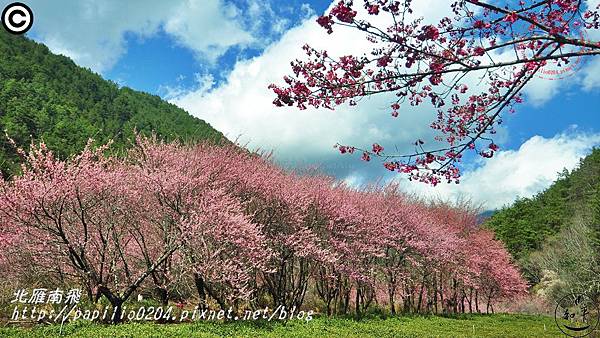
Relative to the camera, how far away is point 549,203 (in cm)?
6312

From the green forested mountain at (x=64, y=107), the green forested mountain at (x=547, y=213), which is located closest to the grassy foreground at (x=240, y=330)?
the green forested mountain at (x=64, y=107)

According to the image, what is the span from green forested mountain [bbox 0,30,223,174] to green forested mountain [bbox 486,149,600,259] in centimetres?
4145

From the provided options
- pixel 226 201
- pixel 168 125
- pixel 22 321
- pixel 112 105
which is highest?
pixel 112 105

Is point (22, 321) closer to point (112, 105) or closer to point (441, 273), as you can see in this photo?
point (441, 273)

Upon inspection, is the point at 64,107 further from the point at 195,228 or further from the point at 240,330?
the point at 240,330

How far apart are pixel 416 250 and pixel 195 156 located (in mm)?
16267

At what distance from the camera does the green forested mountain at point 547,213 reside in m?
57.0

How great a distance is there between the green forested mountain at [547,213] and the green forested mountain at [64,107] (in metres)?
41.5

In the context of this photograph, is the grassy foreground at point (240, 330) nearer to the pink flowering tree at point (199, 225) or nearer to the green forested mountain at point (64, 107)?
the pink flowering tree at point (199, 225)

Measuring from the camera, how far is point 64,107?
218ft

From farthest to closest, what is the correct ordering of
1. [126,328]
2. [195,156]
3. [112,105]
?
[112,105] < [195,156] < [126,328]

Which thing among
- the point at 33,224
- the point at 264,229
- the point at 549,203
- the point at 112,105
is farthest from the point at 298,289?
the point at 112,105

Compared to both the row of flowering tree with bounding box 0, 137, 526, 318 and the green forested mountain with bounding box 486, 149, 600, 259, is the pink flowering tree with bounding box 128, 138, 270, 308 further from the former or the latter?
the green forested mountain with bounding box 486, 149, 600, 259

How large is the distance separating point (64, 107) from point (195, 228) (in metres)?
62.8
